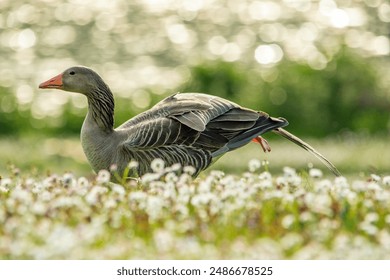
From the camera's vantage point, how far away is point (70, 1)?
28.5 metres

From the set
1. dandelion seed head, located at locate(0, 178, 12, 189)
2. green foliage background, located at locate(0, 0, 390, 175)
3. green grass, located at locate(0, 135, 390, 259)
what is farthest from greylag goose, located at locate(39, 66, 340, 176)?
green foliage background, located at locate(0, 0, 390, 175)

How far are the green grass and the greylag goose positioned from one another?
660 millimetres

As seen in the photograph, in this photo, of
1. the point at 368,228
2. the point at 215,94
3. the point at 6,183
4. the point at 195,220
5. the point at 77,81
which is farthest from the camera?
the point at 215,94

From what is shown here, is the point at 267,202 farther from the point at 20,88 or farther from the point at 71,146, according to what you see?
the point at 20,88

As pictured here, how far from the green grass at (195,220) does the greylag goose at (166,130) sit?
660mm

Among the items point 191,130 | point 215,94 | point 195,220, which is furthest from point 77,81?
point 215,94

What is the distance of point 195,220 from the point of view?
664cm

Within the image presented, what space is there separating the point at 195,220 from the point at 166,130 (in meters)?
1.98

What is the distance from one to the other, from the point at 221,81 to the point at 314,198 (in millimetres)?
11358

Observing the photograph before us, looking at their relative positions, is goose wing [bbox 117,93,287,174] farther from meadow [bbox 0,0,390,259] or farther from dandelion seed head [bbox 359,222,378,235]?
dandelion seed head [bbox 359,222,378,235]

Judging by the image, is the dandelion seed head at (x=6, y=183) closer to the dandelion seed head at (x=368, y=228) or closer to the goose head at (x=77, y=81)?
the goose head at (x=77, y=81)

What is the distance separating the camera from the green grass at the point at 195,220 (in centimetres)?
592

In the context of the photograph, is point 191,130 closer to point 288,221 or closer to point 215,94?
point 288,221

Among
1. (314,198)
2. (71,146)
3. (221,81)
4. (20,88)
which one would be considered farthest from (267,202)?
(20,88)
